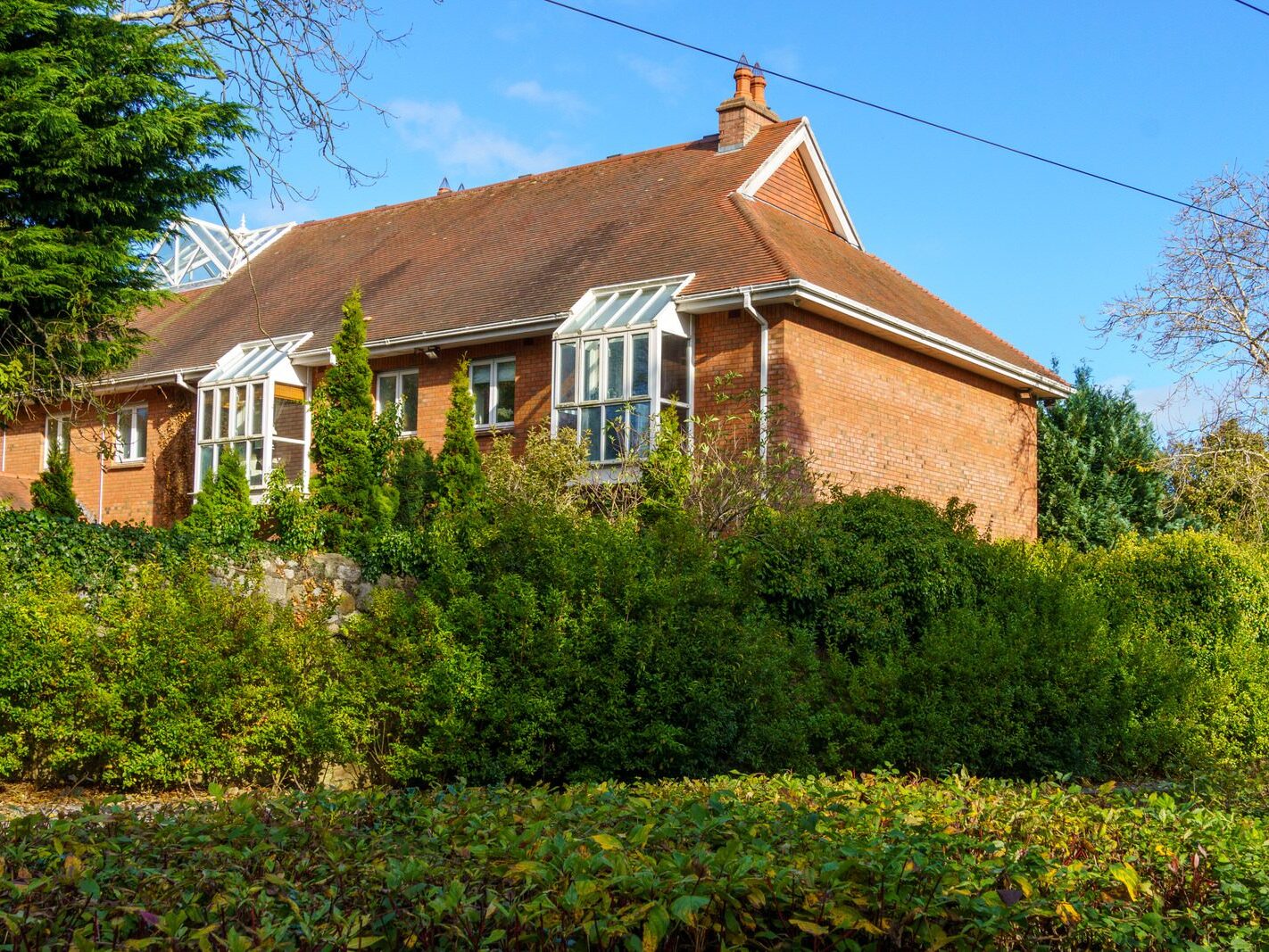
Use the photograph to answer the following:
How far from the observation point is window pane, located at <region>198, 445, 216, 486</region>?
2262 cm

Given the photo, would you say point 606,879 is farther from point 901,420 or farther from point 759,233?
point 901,420

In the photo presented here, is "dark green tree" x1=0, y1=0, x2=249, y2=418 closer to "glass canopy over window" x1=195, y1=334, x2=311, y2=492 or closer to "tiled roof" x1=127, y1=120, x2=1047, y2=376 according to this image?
"tiled roof" x1=127, y1=120, x2=1047, y2=376

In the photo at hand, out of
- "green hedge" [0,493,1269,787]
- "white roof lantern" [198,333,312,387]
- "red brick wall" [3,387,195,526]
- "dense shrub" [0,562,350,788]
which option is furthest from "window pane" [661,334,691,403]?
"red brick wall" [3,387,195,526]

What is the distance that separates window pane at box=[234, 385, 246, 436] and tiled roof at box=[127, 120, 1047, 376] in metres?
1.45

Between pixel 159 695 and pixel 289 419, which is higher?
pixel 289 419

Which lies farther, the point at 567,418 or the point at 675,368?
the point at 567,418

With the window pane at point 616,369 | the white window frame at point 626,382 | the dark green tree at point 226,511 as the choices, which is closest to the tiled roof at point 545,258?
the white window frame at point 626,382

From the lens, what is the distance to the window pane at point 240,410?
72.3 feet

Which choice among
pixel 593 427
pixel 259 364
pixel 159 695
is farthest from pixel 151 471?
pixel 159 695

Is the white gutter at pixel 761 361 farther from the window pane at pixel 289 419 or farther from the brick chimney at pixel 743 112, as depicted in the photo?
the window pane at pixel 289 419

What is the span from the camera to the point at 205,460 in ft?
74.7

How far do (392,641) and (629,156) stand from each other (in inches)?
645

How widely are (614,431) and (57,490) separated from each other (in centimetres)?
988

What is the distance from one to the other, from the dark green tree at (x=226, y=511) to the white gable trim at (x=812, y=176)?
9.32 metres
